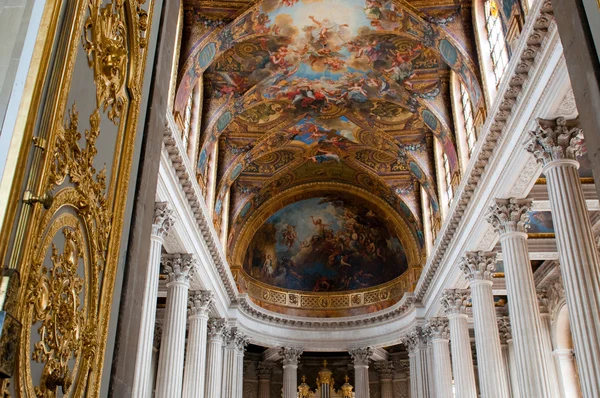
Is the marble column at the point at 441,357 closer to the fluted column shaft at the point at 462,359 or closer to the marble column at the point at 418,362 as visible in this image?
the marble column at the point at 418,362

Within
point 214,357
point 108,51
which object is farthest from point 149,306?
point 108,51

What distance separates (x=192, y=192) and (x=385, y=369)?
629 inches

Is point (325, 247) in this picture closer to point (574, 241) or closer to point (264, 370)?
point (264, 370)

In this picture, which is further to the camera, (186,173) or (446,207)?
(446,207)

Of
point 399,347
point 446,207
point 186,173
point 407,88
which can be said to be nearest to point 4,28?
point 186,173

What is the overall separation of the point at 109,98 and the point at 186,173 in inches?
429

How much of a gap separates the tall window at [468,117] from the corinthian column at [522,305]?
119 inches

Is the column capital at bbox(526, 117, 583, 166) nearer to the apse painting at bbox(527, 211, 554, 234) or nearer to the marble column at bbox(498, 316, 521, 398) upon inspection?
the apse painting at bbox(527, 211, 554, 234)

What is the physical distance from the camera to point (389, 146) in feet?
73.4

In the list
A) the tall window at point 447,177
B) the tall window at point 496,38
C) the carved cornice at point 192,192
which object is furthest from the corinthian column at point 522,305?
the carved cornice at point 192,192

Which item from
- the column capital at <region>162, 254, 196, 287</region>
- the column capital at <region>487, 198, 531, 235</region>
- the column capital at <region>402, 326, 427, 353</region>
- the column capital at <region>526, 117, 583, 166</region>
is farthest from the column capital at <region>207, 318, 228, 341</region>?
the column capital at <region>526, 117, 583, 166</region>

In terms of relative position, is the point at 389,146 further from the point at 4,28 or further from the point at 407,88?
the point at 4,28

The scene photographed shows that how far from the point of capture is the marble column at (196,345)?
63.2ft

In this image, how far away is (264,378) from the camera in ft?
92.1
